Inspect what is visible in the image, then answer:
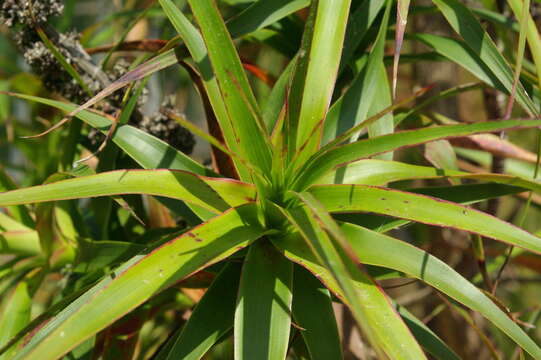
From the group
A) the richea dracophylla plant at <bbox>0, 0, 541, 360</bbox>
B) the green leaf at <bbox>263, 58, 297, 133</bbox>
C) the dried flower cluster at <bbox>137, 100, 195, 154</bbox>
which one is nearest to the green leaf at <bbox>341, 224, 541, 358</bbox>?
the richea dracophylla plant at <bbox>0, 0, 541, 360</bbox>

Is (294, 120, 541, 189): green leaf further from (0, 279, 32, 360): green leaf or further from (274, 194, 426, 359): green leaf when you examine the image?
(0, 279, 32, 360): green leaf

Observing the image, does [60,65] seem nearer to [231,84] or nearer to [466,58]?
[231,84]

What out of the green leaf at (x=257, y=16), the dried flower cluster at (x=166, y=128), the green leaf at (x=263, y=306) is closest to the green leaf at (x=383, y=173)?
the green leaf at (x=263, y=306)

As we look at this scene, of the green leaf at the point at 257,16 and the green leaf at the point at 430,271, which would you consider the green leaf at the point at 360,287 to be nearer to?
the green leaf at the point at 430,271

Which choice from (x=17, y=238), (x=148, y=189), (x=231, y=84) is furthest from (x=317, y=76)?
(x=17, y=238)

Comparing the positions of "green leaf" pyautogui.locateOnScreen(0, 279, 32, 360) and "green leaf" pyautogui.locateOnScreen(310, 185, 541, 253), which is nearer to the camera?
"green leaf" pyautogui.locateOnScreen(310, 185, 541, 253)

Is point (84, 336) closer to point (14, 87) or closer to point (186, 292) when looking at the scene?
point (186, 292)

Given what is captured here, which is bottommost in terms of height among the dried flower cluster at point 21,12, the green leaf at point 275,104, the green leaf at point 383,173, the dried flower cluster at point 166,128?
the green leaf at point 383,173
